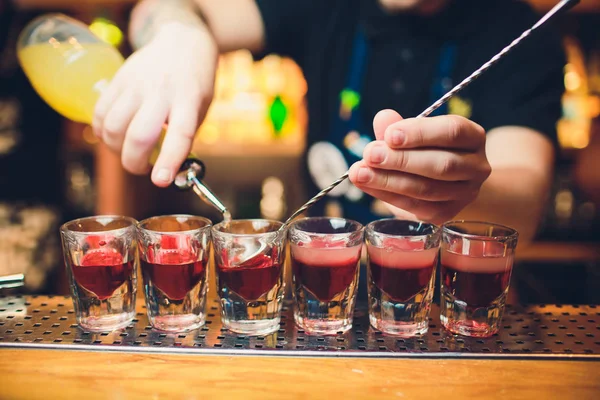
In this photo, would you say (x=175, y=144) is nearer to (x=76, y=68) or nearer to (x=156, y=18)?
(x=76, y=68)

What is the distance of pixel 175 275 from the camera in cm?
93

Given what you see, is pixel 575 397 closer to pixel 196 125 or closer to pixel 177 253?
pixel 177 253

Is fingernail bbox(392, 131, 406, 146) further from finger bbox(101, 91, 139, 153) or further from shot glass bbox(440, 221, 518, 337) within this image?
finger bbox(101, 91, 139, 153)

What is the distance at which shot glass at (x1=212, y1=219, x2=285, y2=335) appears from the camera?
915 millimetres

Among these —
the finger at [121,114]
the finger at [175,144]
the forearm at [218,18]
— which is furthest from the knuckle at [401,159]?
the forearm at [218,18]

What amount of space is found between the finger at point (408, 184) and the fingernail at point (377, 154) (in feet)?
0.07

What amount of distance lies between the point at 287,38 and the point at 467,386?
4.37 feet

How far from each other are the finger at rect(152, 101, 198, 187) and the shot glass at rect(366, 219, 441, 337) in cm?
37

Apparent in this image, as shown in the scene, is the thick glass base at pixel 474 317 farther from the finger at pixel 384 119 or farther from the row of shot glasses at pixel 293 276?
the finger at pixel 384 119

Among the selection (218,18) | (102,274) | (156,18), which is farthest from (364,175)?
(218,18)

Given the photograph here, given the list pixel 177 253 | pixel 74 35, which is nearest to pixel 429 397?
pixel 177 253

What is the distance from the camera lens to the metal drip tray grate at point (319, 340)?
88 centimetres

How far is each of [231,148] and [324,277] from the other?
65.9 inches

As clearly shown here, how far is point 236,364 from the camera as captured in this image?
2.77 feet
